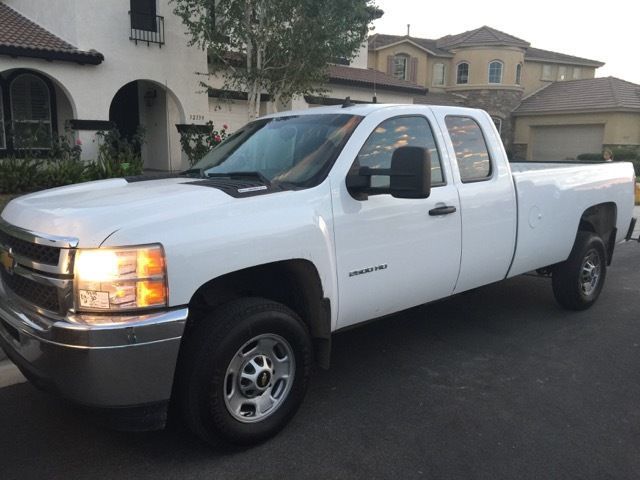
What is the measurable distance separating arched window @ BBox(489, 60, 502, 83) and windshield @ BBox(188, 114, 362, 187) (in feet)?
117

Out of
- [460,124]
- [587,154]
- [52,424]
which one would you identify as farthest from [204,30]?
[587,154]

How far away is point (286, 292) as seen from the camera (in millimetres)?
3523

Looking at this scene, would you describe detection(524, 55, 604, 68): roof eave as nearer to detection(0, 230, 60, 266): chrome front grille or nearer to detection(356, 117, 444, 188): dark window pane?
detection(356, 117, 444, 188): dark window pane

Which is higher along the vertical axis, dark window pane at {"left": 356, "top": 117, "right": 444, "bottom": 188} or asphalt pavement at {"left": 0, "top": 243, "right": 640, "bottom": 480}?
dark window pane at {"left": 356, "top": 117, "right": 444, "bottom": 188}

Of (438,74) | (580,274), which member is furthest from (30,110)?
(438,74)

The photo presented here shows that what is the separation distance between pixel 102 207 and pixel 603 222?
5.25 m

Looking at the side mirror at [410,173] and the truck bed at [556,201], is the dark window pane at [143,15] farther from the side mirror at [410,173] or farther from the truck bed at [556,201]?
the side mirror at [410,173]

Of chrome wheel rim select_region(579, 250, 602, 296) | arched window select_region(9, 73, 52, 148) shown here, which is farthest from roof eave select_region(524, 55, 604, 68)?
chrome wheel rim select_region(579, 250, 602, 296)

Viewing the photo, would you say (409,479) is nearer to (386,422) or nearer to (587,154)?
(386,422)

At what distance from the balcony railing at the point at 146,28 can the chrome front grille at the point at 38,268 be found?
14.2 m

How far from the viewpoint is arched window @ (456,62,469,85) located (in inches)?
1486

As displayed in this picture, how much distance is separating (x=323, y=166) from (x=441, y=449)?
179 cm

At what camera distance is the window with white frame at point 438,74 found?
125 ft

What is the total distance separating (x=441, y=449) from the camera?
3242 millimetres
